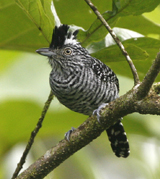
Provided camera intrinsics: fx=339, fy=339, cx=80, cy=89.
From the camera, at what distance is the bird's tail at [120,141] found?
12.1 ft

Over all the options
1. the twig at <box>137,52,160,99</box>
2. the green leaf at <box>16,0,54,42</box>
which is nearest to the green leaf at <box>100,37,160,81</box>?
the green leaf at <box>16,0,54,42</box>

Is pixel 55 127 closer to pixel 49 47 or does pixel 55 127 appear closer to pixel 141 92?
pixel 49 47

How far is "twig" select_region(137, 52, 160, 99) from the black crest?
1189 mm

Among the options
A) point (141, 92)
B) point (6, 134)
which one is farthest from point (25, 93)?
point (141, 92)

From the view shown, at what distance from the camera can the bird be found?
3.20 m

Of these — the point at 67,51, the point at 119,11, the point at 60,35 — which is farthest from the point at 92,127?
the point at 67,51

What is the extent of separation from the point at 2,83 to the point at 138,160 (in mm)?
1966

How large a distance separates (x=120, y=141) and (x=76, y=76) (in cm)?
95

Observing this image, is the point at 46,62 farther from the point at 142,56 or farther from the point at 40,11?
the point at 142,56

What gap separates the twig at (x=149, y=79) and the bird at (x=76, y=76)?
1.25 m

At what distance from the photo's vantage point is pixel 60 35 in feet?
10.4

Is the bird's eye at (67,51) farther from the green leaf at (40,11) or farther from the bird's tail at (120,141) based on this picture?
the bird's tail at (120,141)

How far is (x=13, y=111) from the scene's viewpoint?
322 centimetres

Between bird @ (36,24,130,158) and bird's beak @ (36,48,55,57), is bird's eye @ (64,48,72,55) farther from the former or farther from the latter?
bird's beak @ (36,48,55,57)
